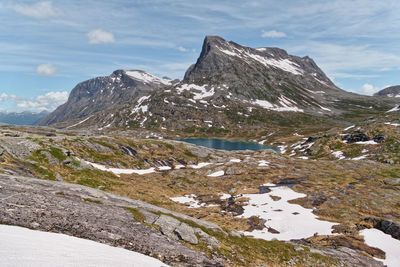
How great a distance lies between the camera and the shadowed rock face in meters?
14.7

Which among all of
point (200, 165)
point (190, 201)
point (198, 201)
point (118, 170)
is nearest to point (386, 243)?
point (198, 201)

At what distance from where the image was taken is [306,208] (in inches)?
1763

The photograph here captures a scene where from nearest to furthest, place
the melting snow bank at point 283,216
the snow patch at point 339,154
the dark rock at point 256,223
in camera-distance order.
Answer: the melting snow bank at point 283,216 < the dark rock at point 256,223 < the snow patch at point 339,154

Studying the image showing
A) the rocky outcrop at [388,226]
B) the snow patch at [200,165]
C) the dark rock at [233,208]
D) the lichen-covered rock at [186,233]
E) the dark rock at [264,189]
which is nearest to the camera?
the lichen-covered rock at [186,233]

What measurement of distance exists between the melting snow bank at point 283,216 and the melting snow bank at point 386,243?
486 cm

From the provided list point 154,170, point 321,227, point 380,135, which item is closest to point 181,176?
point 154,170

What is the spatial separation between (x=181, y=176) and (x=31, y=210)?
5337 centimetres

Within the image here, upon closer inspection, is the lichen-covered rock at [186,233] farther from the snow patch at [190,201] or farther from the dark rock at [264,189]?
the dark rock at [264,189]

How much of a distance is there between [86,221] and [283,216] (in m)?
35.6

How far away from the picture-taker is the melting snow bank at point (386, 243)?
85.7 feet

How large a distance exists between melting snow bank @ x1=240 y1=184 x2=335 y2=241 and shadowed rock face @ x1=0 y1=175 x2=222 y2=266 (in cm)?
2091

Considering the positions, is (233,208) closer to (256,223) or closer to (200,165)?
(256,223)

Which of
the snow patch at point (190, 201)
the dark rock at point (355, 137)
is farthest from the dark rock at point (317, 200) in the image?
the dark rock at point (355, 137)

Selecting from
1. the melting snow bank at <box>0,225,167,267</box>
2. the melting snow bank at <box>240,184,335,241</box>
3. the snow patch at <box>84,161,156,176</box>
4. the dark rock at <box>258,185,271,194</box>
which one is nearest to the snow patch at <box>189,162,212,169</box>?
the snow patch at <box>84,161,156,176</box>
